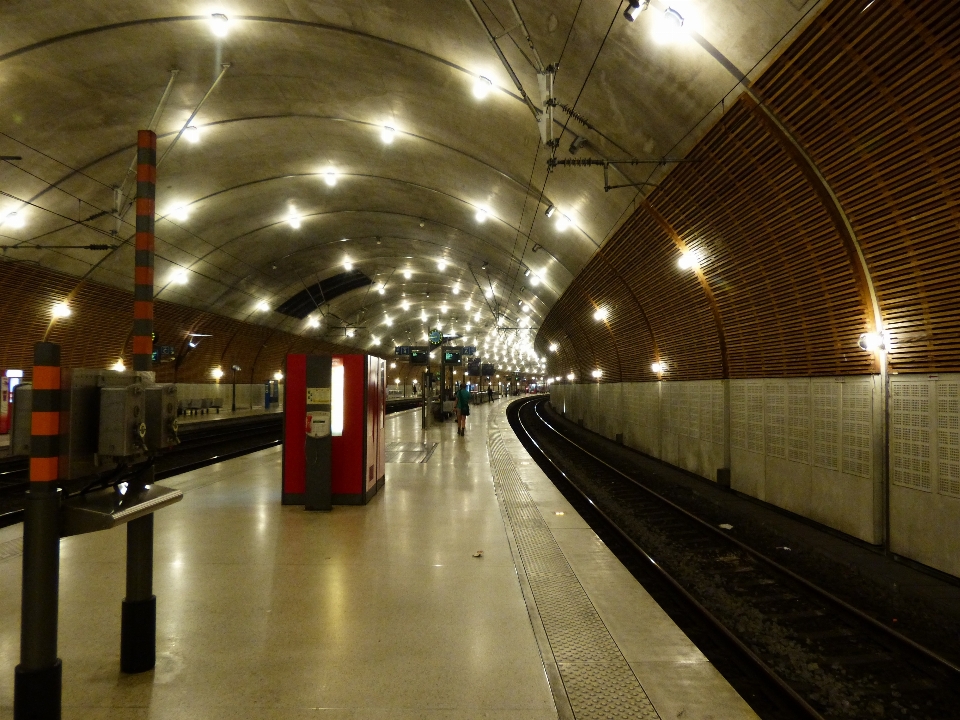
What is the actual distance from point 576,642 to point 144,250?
4.05 m

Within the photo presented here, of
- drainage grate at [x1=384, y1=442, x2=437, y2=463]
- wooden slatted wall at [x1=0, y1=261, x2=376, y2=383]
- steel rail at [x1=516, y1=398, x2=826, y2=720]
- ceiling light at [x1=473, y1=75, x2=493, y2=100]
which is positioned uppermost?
ceiling light at [x1=473, y1=75, x2=493, y2=100]

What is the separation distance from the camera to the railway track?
4.21 meters

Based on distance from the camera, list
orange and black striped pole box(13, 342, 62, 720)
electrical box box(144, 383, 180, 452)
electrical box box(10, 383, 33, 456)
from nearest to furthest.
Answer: orange and black striped pole box(13, 342, 62, 720) → electrical box box(10, 383, 33, 456) → electrical box box(144, 383, 180, 452)

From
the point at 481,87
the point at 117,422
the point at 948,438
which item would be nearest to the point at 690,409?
the point at 948,438

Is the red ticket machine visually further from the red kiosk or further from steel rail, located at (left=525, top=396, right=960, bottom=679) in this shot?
steel rail, located at (left=525, top=396, right=960, bottom=679)

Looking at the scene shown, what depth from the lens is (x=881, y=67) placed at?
19.0ft

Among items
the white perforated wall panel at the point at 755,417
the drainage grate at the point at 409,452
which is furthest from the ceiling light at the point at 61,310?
the white perforated wall panel at the point at 755,417

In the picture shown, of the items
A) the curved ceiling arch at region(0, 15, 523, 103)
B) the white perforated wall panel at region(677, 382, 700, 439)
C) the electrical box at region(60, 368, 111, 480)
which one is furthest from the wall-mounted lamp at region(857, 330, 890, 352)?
the curved ceiling arch at region(0, 15, 523, 103)

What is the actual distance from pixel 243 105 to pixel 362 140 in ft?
10.2

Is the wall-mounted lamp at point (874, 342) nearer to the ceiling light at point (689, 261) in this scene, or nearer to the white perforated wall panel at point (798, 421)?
the white perforated wall panel at point (798, 421)

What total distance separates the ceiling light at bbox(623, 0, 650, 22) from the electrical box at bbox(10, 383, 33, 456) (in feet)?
22.6

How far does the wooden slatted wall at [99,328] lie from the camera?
18234mm

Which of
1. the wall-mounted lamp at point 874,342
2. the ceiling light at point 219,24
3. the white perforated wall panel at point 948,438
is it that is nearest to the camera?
the white perforated wall panel at point 948,438

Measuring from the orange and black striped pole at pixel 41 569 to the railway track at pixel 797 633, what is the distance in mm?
4168
